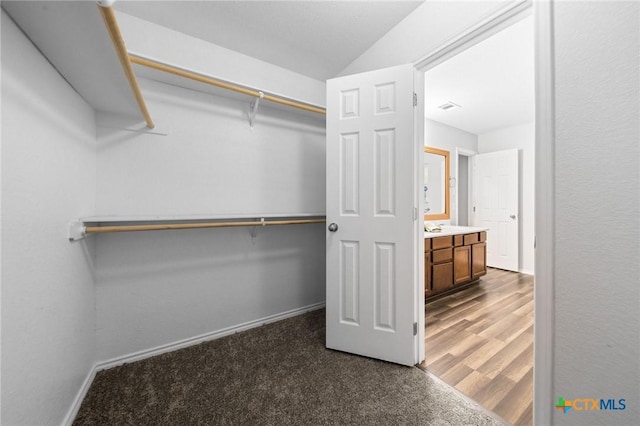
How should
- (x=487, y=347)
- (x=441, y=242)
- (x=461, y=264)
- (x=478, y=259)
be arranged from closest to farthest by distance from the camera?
(x=487, y=347) → (x=441, y=242) → (x=461, y=264) → (x=478, y=259)

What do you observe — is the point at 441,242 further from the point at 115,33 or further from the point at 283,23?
the point at 115,33

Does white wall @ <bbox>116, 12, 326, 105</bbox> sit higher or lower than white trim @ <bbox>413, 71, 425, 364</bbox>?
higher

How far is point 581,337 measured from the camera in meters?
0.81

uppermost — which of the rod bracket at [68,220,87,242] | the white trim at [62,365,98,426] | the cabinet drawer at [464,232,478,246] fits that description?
the rod bracket at [68,220,87,242]

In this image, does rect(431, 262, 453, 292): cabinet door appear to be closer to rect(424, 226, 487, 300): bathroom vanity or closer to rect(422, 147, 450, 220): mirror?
rect(424, 226, 487, 300): bathroom vanity

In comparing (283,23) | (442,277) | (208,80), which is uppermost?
(283,23)

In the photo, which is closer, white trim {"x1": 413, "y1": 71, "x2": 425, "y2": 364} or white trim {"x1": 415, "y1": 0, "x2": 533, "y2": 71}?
white trim {"x1": 415, "y1": 0, "x2": 533, "y2": 71}

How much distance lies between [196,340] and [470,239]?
11.1 ft

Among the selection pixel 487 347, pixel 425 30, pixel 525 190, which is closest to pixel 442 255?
pixel 487 347

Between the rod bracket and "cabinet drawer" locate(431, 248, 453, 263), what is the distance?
2991mm

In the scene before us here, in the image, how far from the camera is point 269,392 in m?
1.35

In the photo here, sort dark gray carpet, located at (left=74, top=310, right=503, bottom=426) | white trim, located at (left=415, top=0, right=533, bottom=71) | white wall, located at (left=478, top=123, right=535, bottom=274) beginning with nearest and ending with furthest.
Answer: white trim, located at (left=415, top=0, right=533, bottom=71) → dark gray carpet, located at (left=74, top=310, right=503, bottom=426) → white wall, located at (left=478, top=123, right=535, bottom=274)

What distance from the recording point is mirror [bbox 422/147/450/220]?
11.8 feet

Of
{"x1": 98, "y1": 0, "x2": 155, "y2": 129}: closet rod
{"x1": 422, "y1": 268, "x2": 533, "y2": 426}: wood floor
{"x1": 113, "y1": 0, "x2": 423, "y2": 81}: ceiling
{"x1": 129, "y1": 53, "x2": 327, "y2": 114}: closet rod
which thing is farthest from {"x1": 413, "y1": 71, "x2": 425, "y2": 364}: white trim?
{"x1": 98, "y1": 0, "x2": 155, "y2": 129}: closet rod
